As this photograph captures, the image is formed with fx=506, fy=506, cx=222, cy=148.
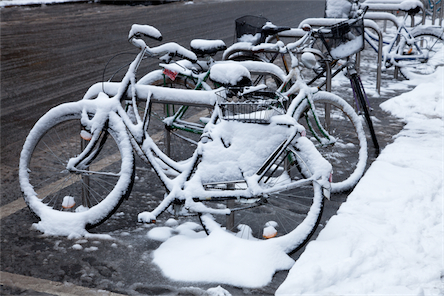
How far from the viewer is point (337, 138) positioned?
16.3 ft

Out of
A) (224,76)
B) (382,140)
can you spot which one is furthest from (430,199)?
(224,76)

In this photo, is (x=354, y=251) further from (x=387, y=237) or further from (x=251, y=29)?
(x=251, y=29)

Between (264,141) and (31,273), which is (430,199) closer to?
(264,141)

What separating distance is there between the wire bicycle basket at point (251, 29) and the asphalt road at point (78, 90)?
1.90 m

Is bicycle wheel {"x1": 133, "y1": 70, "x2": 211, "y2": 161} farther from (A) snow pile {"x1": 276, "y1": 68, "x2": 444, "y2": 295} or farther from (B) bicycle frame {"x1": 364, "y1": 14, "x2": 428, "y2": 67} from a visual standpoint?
(B) bicycle frame {"x1": 364, "y1": 14, "x2": 428, "y2": 67}

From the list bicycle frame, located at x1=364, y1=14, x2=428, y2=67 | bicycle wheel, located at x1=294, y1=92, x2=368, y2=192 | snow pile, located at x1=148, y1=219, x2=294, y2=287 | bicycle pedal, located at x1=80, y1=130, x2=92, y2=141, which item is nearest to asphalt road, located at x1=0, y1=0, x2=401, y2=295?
snow pile, located at x1=148, y1=219, x2=294, y2=287

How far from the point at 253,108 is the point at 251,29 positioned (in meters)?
2.86

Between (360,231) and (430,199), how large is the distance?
95cm

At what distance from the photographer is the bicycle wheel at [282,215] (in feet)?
11.6

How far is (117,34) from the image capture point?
42.1 feet

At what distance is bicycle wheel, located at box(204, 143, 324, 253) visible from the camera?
352cm

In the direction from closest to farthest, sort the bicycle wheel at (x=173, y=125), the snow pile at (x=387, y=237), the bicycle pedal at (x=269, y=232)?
the snow pile at (x=387, y=237) < the bicycle pedal at (x=269, y=232) < the bicycle wheel at (x=173, y=125)

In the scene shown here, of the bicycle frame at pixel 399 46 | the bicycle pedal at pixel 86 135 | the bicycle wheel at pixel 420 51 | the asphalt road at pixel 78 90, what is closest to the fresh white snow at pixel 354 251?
the asphalt road at pixel 78 90

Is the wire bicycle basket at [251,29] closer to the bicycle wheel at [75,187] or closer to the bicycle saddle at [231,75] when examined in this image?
the bicycle saddle at [231,75]
